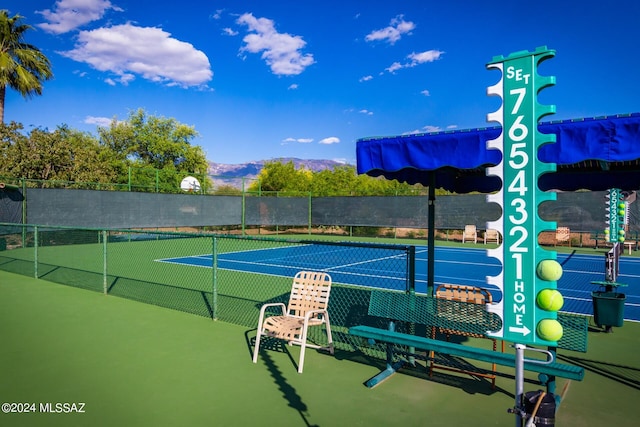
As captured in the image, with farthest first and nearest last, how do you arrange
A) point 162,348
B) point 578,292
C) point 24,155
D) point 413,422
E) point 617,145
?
1. point 24,155
2. point 578,292
3. point 162,348
4. point 413,422
5. point 617,145

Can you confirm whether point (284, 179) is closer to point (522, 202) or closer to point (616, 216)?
point (616, 216)

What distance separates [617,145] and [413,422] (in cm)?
277

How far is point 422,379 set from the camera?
4.91 meters

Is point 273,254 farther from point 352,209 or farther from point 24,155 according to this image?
point 24,155

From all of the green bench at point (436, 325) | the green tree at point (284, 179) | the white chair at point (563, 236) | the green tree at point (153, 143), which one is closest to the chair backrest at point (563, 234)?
the white chair at point (563, 236)

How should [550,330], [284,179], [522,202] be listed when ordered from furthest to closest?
1. [284,179]
2. [522,202]
3. [550,330]

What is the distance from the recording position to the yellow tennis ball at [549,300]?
207cm

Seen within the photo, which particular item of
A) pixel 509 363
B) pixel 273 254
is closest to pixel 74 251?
pixel 273 254

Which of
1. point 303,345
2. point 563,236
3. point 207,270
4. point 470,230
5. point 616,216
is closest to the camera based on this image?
point 303,345

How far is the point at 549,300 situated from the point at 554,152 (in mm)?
2232

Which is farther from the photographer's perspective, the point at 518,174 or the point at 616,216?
the point at 616,216

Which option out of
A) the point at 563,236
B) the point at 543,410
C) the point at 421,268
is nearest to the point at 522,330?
the point at 543,410

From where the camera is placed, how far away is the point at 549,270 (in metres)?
2.08

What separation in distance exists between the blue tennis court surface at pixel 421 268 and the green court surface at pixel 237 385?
14.1 feet
